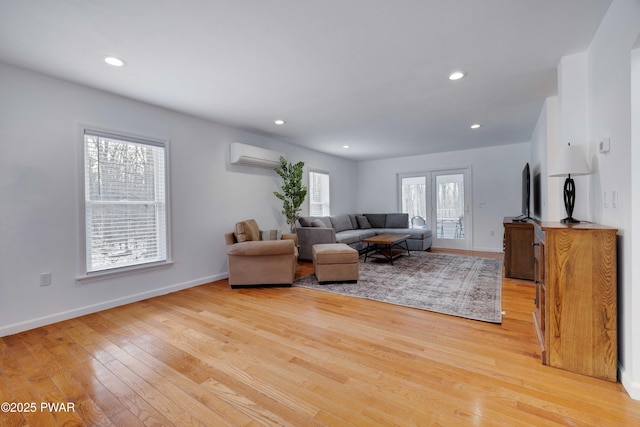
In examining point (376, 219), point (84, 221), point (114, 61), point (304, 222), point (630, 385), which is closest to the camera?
point (630, 385)

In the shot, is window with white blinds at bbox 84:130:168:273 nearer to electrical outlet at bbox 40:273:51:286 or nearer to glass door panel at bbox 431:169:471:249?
electrical outlet at bbox 40:273:51:286

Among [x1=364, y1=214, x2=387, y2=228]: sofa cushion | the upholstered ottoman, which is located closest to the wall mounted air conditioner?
the upholstered ottoman

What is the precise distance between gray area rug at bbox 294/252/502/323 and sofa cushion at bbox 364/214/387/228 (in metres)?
2.00

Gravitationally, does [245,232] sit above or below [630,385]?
above

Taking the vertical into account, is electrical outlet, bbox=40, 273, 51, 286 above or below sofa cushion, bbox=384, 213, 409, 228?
below

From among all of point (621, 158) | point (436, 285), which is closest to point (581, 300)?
point (621, 158)

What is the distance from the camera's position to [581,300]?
5.53 ft

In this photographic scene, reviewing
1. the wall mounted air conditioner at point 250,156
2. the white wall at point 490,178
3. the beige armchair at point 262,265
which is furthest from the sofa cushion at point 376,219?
the beige armchair at point 262,265

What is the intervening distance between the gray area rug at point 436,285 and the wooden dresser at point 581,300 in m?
0.76

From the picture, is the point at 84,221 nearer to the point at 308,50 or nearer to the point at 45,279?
the point at 45,279

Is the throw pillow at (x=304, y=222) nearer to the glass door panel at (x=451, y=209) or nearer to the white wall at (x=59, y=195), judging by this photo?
the white wall at (x=59, y=195)

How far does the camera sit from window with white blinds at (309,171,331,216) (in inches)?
245

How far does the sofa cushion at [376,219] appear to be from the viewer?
708cm

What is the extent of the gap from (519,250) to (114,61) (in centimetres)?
510
